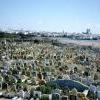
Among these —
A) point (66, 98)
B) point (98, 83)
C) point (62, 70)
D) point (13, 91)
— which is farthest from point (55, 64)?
point (66, 98)

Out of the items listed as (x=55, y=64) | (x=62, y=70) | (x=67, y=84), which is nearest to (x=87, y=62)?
(x=55, y=64)

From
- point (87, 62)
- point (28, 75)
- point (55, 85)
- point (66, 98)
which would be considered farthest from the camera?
point (87, 62)

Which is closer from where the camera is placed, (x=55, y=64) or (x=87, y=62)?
(x=55, y=64)

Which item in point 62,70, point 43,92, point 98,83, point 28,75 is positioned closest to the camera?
point 43,92

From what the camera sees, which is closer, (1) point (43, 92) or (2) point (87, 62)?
(1) point (43, 92)

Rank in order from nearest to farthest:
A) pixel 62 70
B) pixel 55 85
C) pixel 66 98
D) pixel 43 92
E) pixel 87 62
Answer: pixel 66 98, pixel 43 92, pixel 55 85, pixel 62 70, pixel 87 62

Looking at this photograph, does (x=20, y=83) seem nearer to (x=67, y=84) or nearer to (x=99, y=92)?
(x=67, y=84)

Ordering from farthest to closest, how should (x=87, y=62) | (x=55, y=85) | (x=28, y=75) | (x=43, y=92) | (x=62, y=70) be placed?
(x=87, y=62) → (x=62, y=70) → (x=28, y=75) → (x=55, y=85) → (x=43, y=92)

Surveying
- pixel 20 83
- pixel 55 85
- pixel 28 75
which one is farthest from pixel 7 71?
Answer: pixel 55 85

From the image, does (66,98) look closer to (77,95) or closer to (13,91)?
(77,95)
